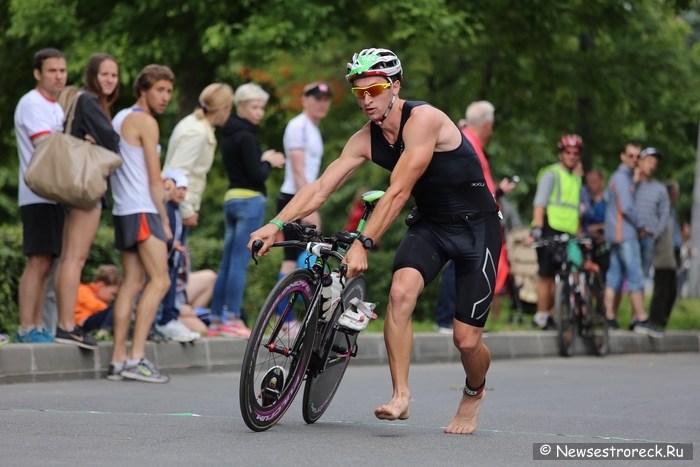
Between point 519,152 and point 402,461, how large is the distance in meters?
19.1

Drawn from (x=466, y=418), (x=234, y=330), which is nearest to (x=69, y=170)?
(x=234, y=330)

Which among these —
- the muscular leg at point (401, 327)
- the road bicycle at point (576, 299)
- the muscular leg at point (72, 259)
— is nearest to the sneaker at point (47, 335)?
the muscular leg at point (72, 259)

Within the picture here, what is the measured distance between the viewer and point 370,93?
6.77 meters

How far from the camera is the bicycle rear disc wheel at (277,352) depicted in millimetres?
6559

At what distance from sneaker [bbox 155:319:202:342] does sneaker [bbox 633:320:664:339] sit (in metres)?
6.87

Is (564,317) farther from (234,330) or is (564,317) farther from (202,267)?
(202,267)

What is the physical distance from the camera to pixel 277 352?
6.87 metres

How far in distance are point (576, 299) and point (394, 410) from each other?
7315 mm

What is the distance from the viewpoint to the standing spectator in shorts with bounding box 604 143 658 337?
1512 cm

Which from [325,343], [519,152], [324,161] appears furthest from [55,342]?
[324,161]

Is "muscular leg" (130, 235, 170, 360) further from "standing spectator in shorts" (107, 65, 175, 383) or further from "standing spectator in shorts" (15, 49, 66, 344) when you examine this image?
"standing spectator in shorts" (15, 49, 66, 344)

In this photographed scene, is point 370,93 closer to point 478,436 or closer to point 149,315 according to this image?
point 478,436

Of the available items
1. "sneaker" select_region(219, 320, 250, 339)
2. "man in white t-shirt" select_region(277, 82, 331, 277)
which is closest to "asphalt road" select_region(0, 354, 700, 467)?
"sneaker" select_region(219, 320, 250, 339)

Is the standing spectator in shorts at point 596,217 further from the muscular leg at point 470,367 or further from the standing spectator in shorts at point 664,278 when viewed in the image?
the muscular leg at point 470,367
